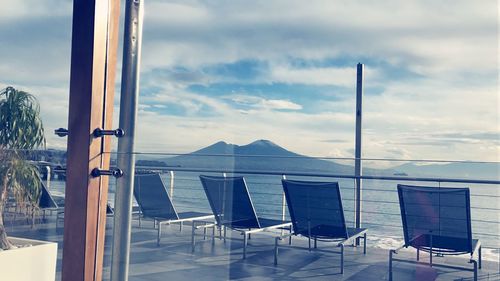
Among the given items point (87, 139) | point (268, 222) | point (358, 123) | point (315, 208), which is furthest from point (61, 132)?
point (315, 208)

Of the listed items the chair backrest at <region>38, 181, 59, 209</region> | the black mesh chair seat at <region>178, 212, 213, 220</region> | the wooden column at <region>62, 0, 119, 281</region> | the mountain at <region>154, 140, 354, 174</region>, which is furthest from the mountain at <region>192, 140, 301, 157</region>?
the chair backrest at <region>38, 181, 59, 209</region>

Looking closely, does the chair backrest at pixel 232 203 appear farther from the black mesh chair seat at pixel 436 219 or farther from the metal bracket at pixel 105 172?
the black mesh chair seat at pixel 436 219

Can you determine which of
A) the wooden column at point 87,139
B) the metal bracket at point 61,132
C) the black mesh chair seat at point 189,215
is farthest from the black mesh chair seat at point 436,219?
the metal bracket at point 61,132

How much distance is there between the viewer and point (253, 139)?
2.12 m

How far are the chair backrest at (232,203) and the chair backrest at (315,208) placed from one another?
262 mm

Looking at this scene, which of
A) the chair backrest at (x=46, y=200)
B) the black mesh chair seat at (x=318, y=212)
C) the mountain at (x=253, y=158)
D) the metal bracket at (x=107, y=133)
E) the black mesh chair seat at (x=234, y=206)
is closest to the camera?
the metal bracket at (x=107, y=133)

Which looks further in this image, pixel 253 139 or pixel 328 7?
pixel 253 139

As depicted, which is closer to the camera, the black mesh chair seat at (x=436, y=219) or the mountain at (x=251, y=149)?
the mountain at (x=251, y=149)

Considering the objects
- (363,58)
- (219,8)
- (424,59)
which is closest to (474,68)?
(424,59)

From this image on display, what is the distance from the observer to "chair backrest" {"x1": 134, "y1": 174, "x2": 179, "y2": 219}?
180cm

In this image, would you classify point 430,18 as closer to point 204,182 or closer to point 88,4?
point 204,182

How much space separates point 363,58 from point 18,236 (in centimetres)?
158

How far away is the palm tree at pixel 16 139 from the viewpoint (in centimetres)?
179

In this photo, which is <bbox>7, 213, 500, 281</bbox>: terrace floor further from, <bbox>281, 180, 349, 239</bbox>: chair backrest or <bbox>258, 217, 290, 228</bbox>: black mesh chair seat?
<bbox>281, 180, 349, 239</bbox>: chair backrest
